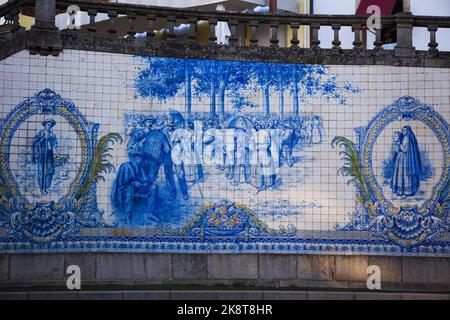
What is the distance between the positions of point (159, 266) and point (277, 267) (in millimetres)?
2488

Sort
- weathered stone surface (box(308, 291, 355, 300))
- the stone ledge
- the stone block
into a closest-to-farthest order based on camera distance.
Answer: the stone block, the stone ledge, weathered stone surface (box(308, 291, 355, 300))

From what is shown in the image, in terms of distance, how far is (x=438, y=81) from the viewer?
19.4 m

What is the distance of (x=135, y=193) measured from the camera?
61.9 ft

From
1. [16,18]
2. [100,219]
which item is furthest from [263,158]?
[16,18]

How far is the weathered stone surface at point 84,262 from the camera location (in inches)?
723

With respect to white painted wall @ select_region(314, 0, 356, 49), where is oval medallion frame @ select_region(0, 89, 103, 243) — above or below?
below

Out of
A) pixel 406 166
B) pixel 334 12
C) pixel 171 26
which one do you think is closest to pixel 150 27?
pixel 171 26

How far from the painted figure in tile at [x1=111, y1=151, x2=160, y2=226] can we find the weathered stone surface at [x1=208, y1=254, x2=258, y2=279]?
1.56 meters

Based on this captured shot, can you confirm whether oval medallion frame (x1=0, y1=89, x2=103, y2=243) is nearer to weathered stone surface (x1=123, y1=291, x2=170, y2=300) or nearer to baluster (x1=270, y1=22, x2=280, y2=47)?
weathered stone surface (x1=123, y1=291, x2=170, y2=300)

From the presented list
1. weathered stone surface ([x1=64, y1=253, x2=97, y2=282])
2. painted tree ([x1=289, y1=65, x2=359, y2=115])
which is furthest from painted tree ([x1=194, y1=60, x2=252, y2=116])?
weathered stone surface ([x1=64, y1=253, x2=97, y2=282])

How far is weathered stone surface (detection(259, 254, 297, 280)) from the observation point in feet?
62.0
